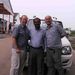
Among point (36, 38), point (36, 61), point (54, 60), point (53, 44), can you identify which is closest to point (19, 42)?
→ point (36, 38)

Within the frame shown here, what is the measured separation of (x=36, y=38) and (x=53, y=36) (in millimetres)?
445

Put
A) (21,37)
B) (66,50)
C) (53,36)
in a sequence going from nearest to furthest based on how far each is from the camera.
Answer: (21,37)
(53,36)
(66,50)

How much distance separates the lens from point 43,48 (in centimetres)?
779

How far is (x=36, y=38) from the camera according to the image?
25.1ft

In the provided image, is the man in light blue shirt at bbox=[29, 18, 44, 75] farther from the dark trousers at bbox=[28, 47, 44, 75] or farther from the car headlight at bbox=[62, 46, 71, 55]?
the car headlight at bbox=[62, 46, 71, 55]

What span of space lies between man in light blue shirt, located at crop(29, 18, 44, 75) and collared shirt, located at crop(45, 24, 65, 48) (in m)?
0.16

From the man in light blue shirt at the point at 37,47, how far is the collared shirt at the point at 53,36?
163 mm

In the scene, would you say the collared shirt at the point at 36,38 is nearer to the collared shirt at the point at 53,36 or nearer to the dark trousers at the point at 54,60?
the collared shirt at the point at 53,36

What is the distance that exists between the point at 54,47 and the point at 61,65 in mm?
580

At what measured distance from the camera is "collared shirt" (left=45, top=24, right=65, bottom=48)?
763 centimetres

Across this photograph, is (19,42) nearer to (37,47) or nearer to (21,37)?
(21,37)

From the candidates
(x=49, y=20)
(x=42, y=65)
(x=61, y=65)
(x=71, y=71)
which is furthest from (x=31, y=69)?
(x=71, y=71)

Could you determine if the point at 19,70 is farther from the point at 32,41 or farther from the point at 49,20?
the point at 49,20

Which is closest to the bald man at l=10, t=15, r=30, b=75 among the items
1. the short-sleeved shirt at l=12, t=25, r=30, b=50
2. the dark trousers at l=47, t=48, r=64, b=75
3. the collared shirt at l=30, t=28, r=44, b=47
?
the short-sleeved shirt at l=12, t=25, r=30, b=50
